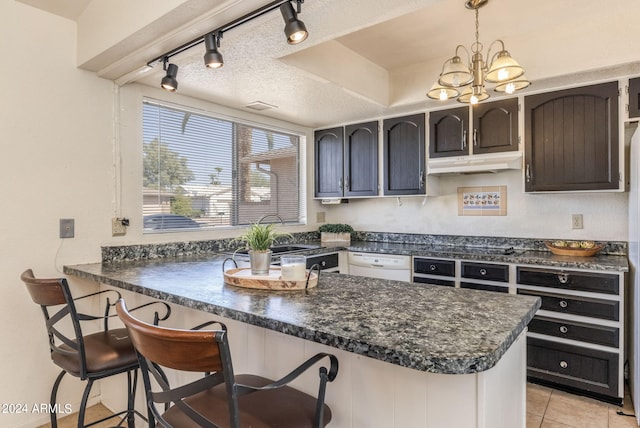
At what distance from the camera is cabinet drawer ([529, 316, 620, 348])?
2.35 m

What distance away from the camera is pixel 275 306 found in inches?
49.3

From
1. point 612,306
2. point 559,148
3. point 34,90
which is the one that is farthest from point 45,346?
point 559,148

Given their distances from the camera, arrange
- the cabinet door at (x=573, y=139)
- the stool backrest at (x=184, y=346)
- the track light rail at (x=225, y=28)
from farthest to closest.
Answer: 1. the cabinet door at (x=573, y=139)
2. the track light rail at (x=225, y=28)
3. the stool backrest at (x=184, y=346)

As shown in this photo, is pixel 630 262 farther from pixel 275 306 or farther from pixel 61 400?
pixel 61 400

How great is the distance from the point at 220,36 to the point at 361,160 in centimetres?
226

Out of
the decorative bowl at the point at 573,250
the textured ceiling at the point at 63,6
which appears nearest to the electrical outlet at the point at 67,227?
the textured ceiling at the point at 63,6

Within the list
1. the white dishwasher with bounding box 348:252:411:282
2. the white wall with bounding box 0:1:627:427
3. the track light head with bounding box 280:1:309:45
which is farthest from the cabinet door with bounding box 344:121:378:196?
the track light head with bounding box 280:1:309:45

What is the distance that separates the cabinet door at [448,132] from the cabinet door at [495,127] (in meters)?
0.09

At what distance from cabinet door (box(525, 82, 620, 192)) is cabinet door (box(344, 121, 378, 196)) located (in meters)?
Answer: 1.39

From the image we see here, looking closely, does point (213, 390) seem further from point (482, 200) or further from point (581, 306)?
point (482, 200)

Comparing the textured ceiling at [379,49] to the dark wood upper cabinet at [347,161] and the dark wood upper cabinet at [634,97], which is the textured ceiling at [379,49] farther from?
the dark wood upper cabinet at [347,161]

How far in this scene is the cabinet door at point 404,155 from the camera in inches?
135

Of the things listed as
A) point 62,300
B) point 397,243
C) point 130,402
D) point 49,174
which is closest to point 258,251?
point 62,300

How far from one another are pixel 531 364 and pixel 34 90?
3.72 m
